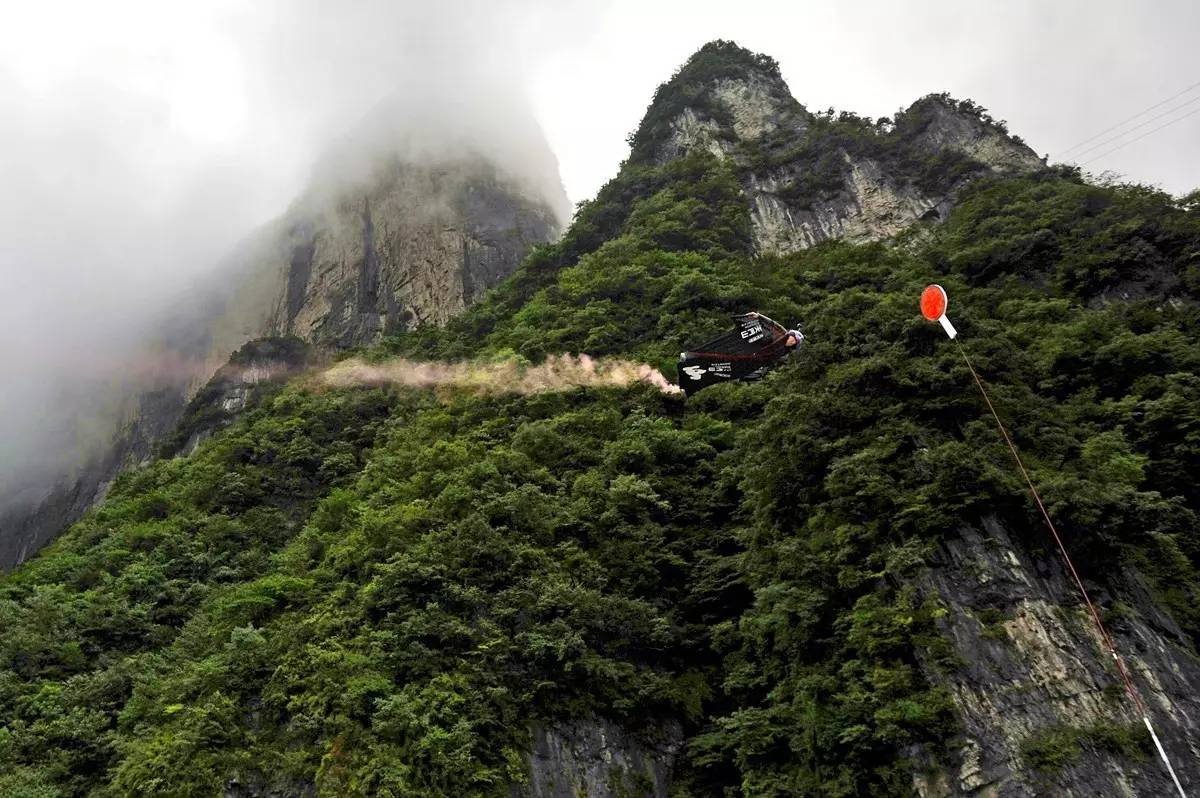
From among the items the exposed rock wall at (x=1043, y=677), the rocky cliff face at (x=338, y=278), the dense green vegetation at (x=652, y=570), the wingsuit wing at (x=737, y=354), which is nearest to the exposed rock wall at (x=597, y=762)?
the dense green vegetation at (x=652, y=570)

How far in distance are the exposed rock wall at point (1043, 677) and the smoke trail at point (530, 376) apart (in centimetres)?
1263

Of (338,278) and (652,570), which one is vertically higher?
(338,278)

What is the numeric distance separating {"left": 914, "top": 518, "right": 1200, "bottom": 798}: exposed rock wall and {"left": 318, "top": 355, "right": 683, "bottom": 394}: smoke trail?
497 inches

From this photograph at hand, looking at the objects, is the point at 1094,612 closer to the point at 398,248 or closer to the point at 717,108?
the point at 717,108

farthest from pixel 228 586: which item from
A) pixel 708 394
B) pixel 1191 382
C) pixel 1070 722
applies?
pixel 1191 382

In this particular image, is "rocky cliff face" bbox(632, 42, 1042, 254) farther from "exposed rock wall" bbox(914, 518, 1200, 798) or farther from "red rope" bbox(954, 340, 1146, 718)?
"exposed rock wall" bbox(914, 518, 1200, 798)

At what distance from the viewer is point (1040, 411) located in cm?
1339

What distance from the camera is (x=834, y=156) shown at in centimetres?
4119

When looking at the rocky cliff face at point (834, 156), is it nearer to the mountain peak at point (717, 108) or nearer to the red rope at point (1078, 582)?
the mountain peak at point (717, 108)

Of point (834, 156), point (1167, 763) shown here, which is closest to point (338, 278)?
point (834, 156)

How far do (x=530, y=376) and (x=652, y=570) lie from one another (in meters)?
12.0

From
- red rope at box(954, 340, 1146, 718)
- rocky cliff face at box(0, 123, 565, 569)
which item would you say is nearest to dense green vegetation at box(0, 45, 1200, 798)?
red rope at box(954, 340, 1146, 718)

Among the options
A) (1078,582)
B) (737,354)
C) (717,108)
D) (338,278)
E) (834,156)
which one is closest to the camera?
(1078,582)

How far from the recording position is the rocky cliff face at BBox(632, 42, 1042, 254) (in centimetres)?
3741
